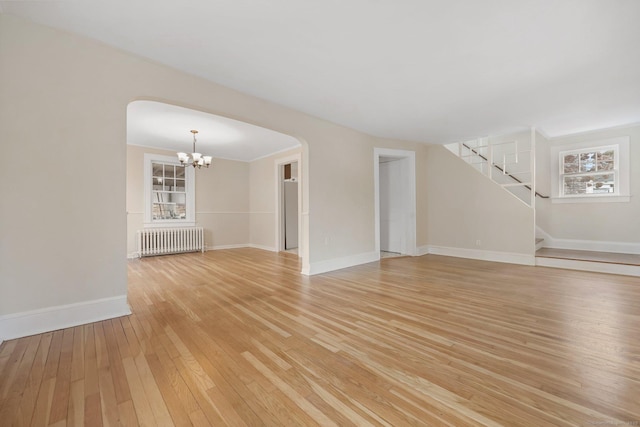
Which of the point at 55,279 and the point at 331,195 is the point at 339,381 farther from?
the point at 331,195

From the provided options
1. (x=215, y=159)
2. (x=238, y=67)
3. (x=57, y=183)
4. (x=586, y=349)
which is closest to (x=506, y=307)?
(x=586, y=349)

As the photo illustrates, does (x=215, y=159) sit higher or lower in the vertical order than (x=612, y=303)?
higher

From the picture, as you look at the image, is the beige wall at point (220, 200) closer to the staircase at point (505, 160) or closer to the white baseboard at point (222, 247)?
the white baseboard at point (222, 247)

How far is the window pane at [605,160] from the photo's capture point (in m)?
5.21

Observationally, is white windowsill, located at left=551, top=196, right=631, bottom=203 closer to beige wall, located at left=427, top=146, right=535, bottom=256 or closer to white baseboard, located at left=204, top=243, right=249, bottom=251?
beige wall, located at left=427, top=146, right=535, bottom=256

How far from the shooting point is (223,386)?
1503 mm

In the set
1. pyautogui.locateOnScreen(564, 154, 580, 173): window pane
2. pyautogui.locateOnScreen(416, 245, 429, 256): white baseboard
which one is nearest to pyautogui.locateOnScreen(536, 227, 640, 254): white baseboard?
pyautogui.locateOnScreen(564, 154, 580, 173): window pane

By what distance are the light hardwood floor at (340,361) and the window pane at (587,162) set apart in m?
3.42

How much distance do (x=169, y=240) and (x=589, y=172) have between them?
9829 mm

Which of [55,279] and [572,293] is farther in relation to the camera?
[572,293]

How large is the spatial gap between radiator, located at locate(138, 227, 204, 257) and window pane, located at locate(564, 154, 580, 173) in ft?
29.8

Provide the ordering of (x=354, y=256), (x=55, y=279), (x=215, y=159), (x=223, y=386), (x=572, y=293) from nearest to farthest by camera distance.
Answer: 1. (x=223, y=386)
2. (x=55, y=279)
3. (x=572, y=293)
4. (x=354, y=256)
5. (x=215, y=159)

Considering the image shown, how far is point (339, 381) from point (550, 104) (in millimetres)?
4943

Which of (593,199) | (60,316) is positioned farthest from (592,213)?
(60,316)
